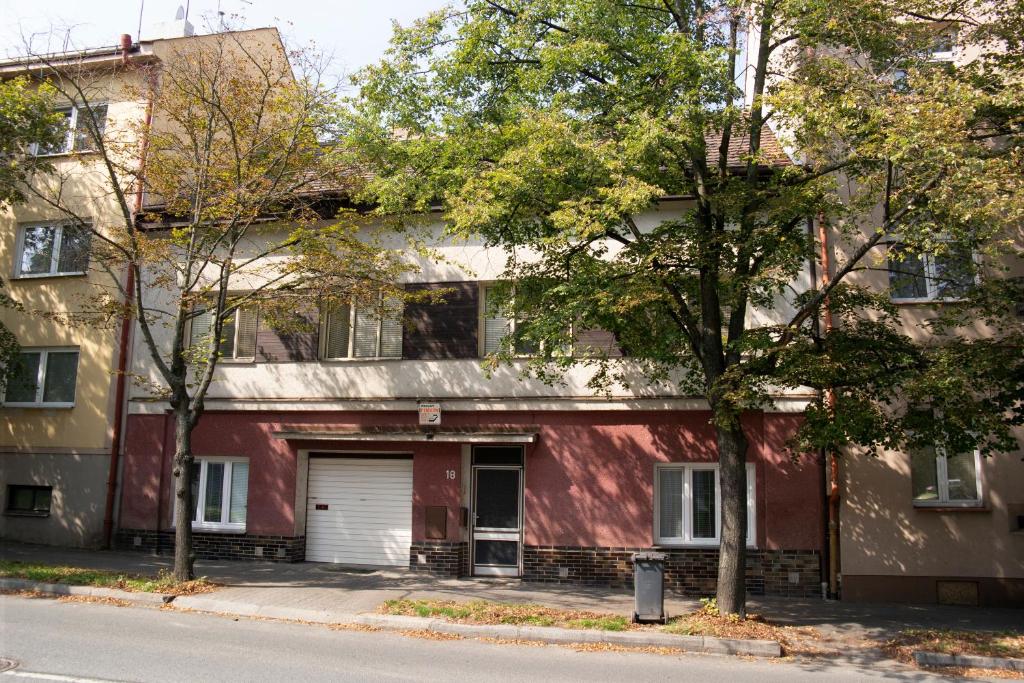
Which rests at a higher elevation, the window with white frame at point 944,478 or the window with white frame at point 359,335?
the window with white frame at point 359,335

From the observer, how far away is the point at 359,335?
15.2 metres

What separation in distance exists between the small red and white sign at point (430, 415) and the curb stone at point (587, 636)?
176 inches

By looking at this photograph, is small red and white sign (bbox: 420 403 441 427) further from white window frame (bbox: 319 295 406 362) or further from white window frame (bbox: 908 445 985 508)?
white window frame (bbox: 908 445 985 508)

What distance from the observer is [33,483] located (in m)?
16.2

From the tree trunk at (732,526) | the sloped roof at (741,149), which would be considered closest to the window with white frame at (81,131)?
the sloped roof at (741,149)

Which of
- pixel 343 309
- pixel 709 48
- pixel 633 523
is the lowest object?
pixel 633 523

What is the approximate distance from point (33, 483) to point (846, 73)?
1681 cm

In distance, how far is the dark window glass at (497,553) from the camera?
14.0 m

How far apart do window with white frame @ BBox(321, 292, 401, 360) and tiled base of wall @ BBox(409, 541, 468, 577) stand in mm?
3633

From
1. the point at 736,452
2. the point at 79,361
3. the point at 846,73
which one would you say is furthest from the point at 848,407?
the point at 79,361

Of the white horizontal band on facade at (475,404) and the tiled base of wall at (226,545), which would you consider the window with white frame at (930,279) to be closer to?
the white horizontal band on facade at (475,404)

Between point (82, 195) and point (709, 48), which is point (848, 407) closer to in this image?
point (709, 48)

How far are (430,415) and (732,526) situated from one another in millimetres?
6002

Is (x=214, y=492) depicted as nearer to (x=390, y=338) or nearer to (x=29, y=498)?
(x=29, y=498)
